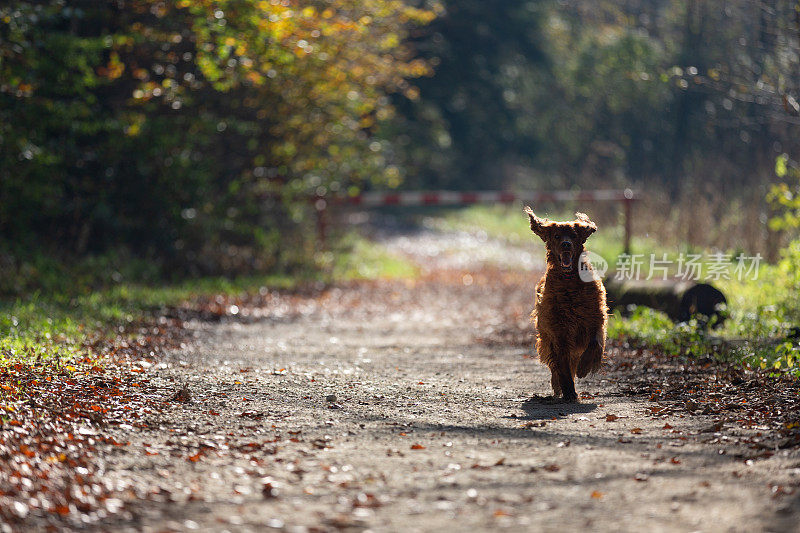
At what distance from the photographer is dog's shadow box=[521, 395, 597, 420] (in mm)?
7039

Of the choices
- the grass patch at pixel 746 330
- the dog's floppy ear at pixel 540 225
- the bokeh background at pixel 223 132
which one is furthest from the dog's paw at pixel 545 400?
the bokeh background at pixel 223 132

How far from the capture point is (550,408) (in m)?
7.36

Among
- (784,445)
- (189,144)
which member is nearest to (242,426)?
(784,445)

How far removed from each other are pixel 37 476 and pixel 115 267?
35.4 feet

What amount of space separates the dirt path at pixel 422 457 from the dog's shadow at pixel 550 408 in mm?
24

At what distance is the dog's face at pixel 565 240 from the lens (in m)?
7.30

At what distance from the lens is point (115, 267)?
15.6m

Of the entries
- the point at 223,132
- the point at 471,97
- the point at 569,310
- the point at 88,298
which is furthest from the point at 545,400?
the point at 471,97

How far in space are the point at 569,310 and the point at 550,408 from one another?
78 centimetres

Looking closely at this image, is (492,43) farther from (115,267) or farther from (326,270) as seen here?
(115,267)

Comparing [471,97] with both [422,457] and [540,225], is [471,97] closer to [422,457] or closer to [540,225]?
[540,225]

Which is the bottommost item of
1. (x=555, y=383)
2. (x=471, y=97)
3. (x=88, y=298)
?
(x=88, y=298)

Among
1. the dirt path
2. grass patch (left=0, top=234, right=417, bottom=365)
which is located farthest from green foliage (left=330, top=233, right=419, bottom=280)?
the dirt path

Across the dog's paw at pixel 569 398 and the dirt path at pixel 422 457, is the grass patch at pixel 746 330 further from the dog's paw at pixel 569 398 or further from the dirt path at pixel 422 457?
the dog's paw at pixel 569 398
